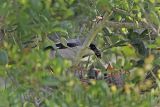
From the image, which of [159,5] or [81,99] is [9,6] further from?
[159,5]

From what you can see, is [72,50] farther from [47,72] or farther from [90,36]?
[47,72]

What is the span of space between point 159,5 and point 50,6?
2.14ft

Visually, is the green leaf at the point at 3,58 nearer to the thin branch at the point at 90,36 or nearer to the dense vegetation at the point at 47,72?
the dense vegetation at the point at 47,72

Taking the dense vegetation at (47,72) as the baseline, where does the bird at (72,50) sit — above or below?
below

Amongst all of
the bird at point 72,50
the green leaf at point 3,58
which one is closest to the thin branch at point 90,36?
the bird at point 72,50

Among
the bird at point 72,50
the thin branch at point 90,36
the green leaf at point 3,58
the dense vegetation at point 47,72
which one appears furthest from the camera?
the bird at point 72,50

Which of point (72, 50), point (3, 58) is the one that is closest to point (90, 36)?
point (72, 50)

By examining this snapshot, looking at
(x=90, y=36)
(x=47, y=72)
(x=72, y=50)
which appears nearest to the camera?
(x=47, y=72)

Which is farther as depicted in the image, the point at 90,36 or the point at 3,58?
the point at 90,36

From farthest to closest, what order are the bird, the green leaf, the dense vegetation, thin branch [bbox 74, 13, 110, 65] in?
the bird, thin branch [bbox 74, 13, 110, 65], the green leaf, the dense vegetation

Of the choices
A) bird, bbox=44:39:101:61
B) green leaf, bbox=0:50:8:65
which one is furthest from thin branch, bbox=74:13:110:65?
green leaf, bbox=0:50:8:65

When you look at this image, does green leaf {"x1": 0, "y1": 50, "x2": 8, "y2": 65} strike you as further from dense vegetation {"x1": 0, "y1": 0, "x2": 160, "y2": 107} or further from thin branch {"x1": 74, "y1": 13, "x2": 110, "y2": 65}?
thin branch {"x1": 74, "y1": 13, "x2": 110, "y2": 65}

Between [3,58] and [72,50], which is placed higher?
[3,58]

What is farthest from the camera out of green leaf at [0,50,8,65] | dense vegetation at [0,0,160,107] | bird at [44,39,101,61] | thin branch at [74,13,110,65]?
bird at [44,39,101,61]
